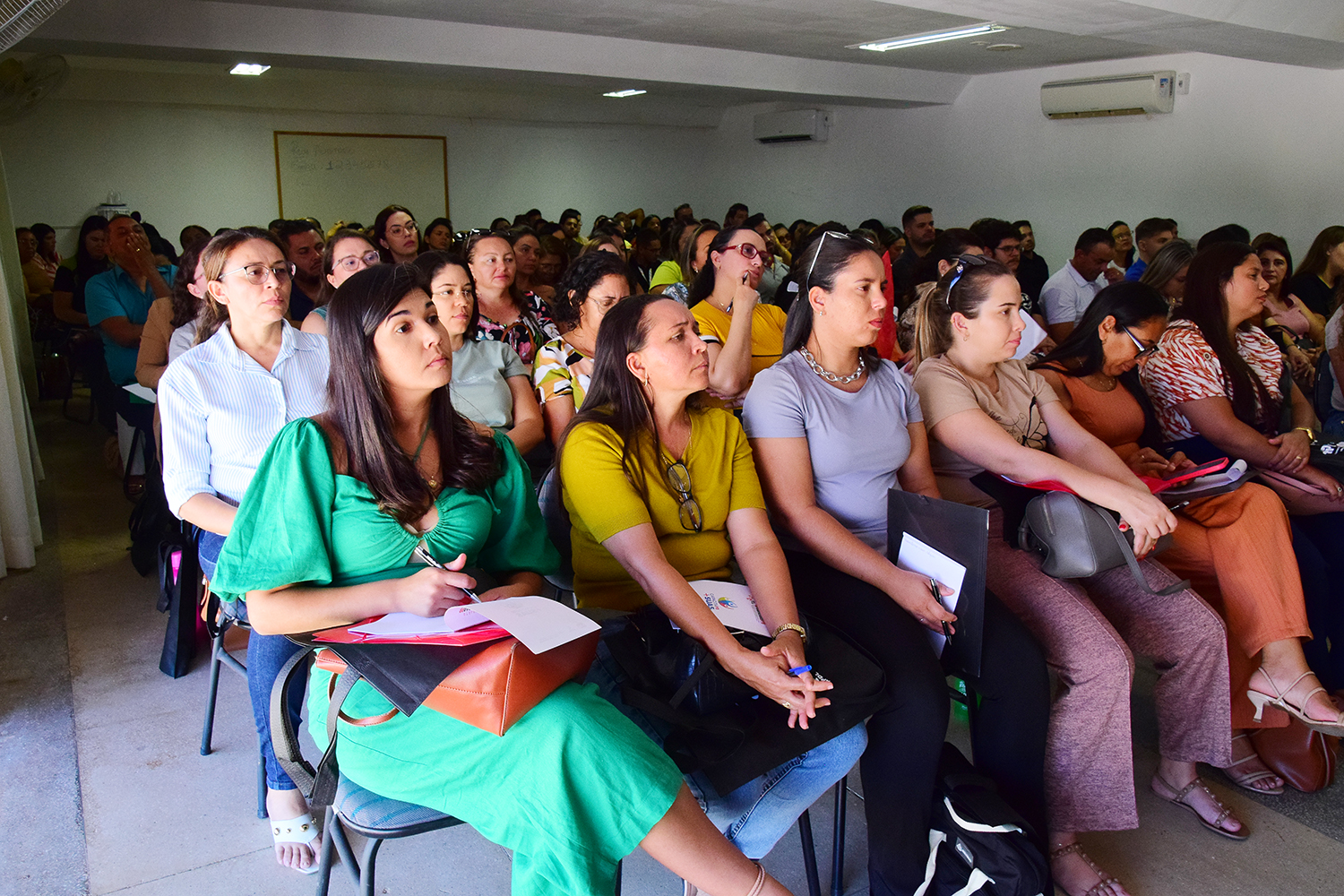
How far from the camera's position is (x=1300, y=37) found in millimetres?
6109

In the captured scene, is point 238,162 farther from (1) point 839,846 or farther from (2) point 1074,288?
(1) point 839,846

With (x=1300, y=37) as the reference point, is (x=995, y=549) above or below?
below

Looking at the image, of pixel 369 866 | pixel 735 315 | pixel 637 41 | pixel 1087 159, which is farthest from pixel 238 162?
pixel 369 866

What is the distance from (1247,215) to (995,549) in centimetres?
755

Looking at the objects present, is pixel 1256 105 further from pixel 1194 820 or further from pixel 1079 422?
pixel 1194 820

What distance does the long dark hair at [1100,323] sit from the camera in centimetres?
271

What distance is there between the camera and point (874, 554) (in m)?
2.02

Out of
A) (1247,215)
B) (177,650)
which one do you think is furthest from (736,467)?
(1247,215)

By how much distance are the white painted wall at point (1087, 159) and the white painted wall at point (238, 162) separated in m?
2.14

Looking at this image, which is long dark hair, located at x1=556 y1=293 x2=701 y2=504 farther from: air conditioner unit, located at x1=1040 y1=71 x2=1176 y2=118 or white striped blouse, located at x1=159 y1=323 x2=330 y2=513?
air conditioner unit, located at x1=1040 y1=71 x2=1176 y2=118

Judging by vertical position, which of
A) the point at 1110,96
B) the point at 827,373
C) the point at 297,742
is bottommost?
the point at 297,742

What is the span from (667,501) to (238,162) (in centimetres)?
1010

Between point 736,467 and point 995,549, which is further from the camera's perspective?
point 995,549

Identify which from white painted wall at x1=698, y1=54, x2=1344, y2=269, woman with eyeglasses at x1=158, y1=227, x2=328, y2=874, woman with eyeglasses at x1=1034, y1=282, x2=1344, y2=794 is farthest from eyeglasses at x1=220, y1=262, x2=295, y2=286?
white painted wall at x1=698, y1=54, x2=1344, y2=269
